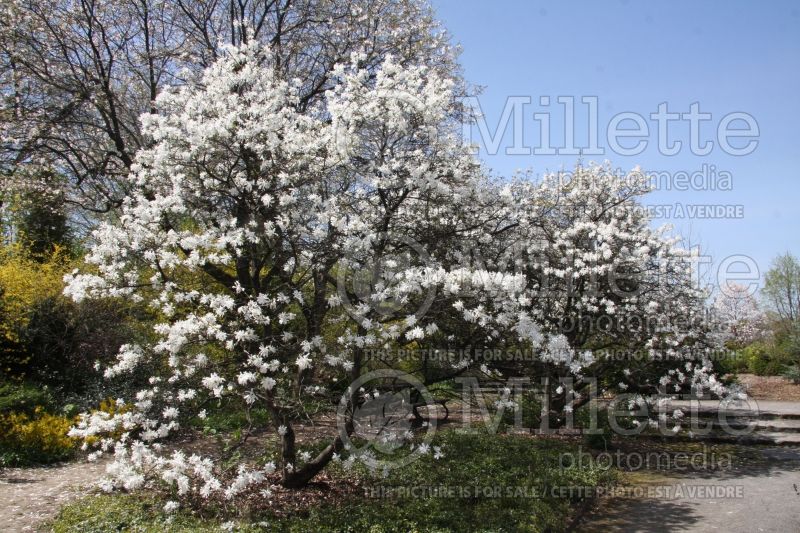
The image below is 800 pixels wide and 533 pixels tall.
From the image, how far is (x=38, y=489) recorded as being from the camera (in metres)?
7.01

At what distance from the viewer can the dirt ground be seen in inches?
700

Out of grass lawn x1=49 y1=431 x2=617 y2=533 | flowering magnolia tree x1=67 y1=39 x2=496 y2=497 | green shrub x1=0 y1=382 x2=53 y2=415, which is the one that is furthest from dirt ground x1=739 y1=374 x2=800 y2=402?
green shrub x1=0 y1=382 x2=53 y2=415

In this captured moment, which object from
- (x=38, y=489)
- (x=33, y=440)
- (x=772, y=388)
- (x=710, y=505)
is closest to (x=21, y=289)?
(x=33, y=440)

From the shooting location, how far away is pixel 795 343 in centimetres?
2086

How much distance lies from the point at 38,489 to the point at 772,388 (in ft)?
68.6

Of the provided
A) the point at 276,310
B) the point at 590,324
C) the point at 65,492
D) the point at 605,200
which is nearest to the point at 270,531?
the point at 276,310

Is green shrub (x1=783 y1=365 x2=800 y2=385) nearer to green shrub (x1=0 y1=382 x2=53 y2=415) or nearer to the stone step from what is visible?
the stone step

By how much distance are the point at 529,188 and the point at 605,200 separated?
4.73 feet

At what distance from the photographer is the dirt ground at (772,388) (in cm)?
1778

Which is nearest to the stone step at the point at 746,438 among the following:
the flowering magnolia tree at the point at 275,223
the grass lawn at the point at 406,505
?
the grass lawn at the point at 406,505

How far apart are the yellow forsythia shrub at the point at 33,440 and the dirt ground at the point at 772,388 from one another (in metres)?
16.6

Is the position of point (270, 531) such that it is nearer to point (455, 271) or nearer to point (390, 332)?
point (390, 332)

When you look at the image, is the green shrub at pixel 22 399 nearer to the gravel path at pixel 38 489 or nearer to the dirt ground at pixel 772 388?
the gravel path at pixel 38 489

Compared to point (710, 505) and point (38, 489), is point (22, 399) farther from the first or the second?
point (710, 505)
